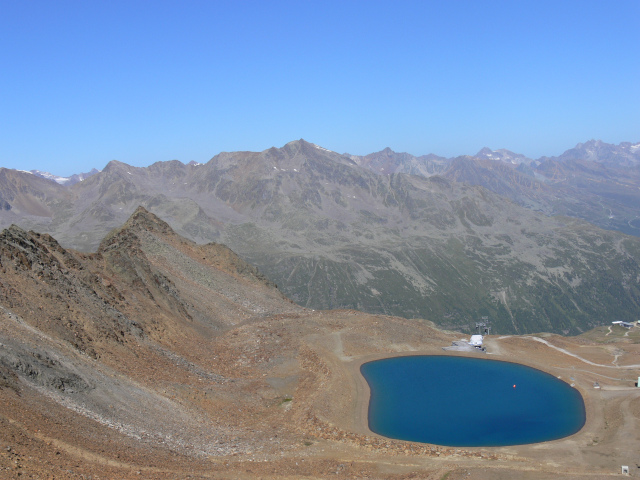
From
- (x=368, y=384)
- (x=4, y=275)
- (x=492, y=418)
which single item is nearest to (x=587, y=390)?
(x=492, y=418)

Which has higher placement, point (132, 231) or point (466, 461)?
point (132, 231)

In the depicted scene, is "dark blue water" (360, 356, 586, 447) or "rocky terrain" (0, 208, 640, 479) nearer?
"rocky terrain" (0, 208, 640, 479)

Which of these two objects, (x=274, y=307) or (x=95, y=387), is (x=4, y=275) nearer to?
(x=95, y=387)

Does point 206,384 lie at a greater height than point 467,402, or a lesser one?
greater

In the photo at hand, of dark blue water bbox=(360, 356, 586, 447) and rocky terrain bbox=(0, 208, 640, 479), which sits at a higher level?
rocky terrain bbox=(0, 208, 640, 479)

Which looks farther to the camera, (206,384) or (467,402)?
(467,402)

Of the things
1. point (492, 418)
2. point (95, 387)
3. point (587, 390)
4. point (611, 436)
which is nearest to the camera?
point (95, 387)
